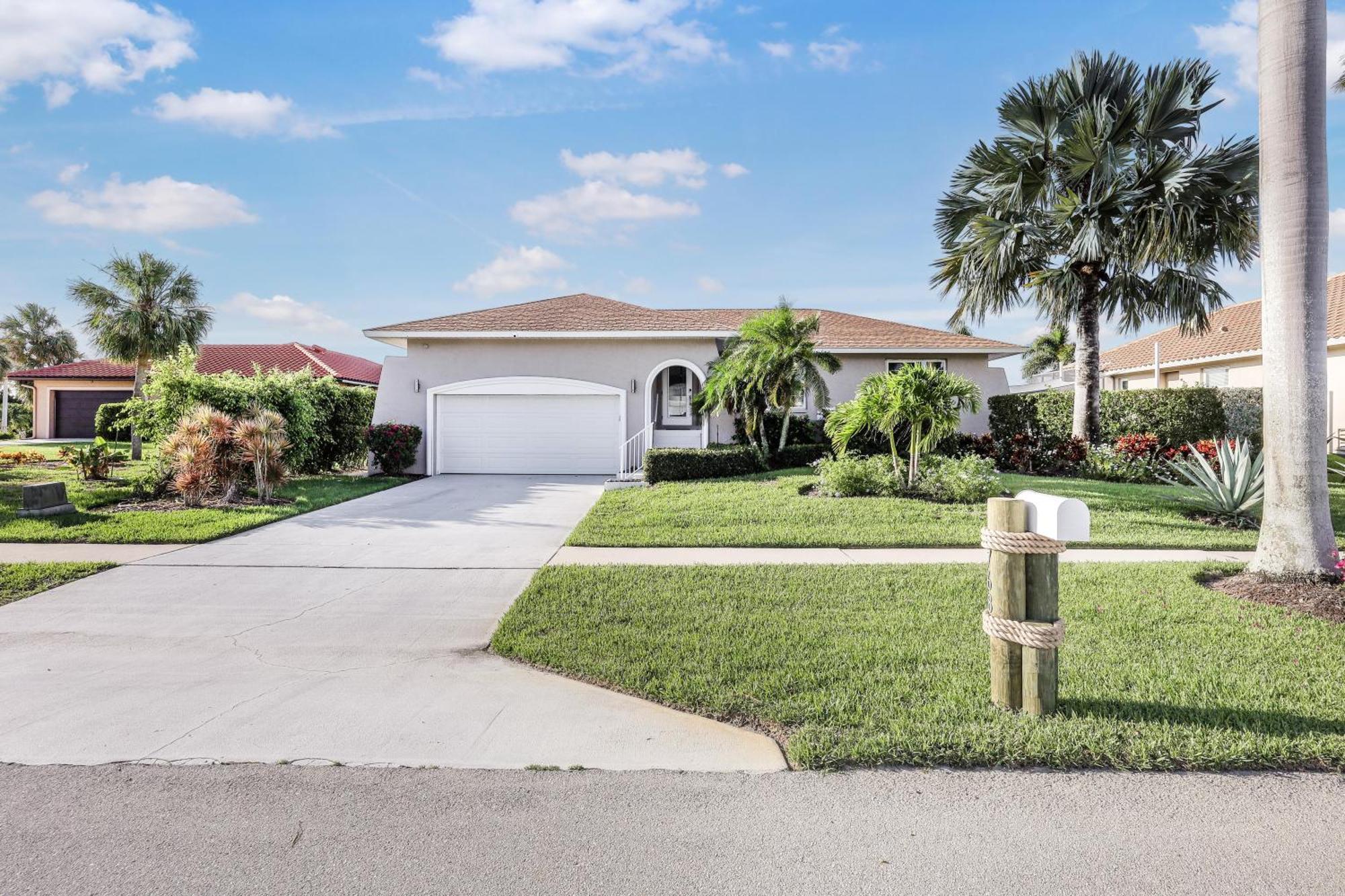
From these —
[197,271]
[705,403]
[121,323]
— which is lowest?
[705,403]

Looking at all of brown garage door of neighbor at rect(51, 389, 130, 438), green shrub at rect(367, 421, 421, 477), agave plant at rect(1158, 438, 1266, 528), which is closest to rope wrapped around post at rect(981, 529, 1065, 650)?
agave plant at rect(1158, 438, 1266, 528)

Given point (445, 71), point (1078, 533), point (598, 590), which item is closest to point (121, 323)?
point (445, 71)

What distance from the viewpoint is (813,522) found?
9.27 metres

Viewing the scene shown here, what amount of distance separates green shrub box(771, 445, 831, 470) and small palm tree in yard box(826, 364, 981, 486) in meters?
3.91

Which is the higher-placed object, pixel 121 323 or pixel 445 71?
pixel 445 71

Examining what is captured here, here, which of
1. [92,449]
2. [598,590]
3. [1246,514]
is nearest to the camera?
[598,590]

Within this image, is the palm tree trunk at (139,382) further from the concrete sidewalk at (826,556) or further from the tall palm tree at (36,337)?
the tall palm tree at (36,337)

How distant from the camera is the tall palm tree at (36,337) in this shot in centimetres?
4091

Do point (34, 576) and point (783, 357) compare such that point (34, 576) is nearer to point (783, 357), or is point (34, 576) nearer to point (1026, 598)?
point (1026, 598)

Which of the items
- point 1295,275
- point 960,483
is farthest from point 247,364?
point 1295,275

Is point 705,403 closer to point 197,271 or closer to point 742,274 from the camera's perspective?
point 742,274

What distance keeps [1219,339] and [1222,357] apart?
6.12 ft

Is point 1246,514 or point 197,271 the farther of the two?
point 197,271

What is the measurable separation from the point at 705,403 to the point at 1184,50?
36.7ft
